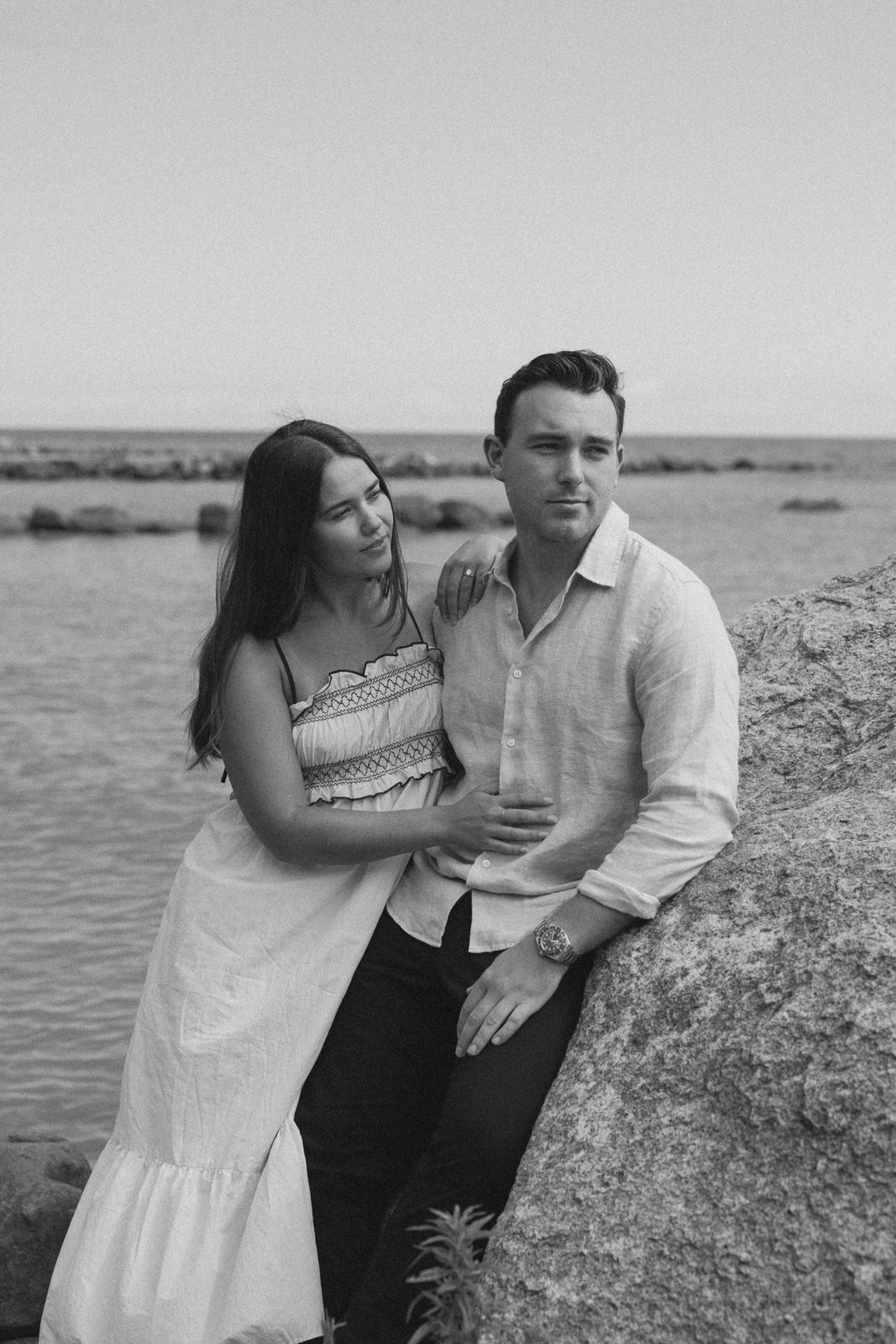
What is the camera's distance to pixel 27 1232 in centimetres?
388

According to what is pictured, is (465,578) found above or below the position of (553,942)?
above

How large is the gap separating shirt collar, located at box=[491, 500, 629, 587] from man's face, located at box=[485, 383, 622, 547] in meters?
0.03

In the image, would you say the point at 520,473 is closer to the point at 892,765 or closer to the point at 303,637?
the point at 303,637

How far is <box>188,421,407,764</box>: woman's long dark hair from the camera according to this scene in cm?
343

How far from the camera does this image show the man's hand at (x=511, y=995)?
2922mm

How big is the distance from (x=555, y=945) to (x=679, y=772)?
44 centimetres

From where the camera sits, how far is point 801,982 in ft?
8.16

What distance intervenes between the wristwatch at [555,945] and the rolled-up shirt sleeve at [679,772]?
0.10 m

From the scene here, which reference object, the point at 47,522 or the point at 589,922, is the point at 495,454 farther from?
the point at 47,522

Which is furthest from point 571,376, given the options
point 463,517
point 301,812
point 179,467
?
point 179,467

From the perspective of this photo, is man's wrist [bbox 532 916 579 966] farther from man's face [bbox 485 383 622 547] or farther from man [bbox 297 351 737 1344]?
man's face [bbox 485 383 622 547]

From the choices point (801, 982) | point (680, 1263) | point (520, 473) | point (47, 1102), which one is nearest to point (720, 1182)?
point (680, 1263)

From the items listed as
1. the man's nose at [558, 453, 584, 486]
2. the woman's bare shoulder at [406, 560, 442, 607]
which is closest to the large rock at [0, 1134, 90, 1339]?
the woman's bare shoulder at [406, 560, 442, 607]

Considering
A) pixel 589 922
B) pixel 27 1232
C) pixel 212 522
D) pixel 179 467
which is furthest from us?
pixel 179 467
